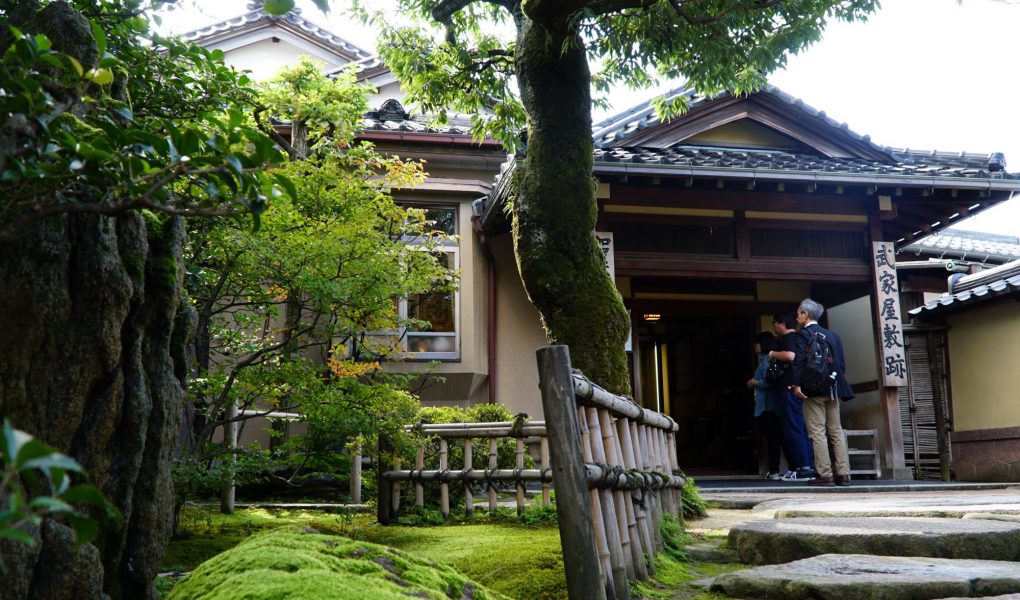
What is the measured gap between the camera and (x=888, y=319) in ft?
35.6

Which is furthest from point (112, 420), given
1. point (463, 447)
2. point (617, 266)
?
point (617, 266)

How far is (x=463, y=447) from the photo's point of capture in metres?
7.09

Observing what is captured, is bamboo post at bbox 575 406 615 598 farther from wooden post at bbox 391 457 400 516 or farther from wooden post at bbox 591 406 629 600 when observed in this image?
wooden post at bbox 391 457 400 516

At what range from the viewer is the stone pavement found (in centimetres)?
350

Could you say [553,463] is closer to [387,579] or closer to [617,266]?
[387,579]

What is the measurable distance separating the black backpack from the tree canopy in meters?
3.14

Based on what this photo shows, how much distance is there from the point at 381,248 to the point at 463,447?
1871 millimetres

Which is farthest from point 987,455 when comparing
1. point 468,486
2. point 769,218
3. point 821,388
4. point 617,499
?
point 617,499

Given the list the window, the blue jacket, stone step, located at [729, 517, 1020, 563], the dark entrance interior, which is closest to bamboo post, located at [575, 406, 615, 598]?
stone step, located at [729, 517, 1020, 563]

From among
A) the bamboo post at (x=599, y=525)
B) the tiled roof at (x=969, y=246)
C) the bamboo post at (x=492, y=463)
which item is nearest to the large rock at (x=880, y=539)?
the bamboo post at (x=599, y=525)

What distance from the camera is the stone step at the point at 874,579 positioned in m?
3.46

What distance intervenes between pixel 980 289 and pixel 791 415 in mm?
3635

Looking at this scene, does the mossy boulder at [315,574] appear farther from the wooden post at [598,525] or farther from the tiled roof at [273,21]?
the tiled roof at [273,21]

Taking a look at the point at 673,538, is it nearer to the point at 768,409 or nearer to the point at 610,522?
the point at 610,522
